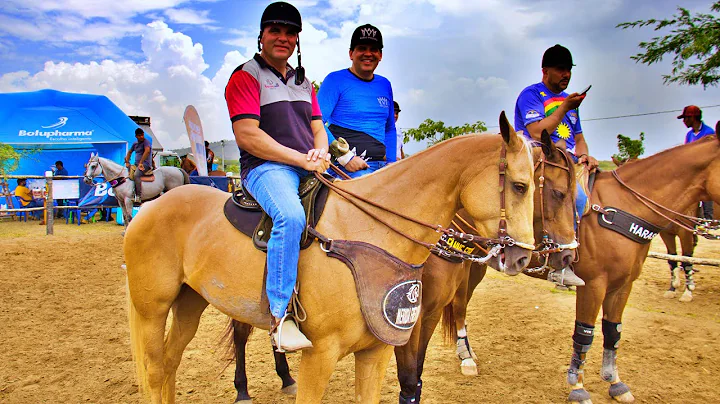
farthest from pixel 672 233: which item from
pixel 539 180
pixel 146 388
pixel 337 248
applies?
pixel 146 388

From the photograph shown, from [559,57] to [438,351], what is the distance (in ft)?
11.4

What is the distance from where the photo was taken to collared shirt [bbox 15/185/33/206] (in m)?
14.8

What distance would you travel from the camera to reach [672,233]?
24.6 ft

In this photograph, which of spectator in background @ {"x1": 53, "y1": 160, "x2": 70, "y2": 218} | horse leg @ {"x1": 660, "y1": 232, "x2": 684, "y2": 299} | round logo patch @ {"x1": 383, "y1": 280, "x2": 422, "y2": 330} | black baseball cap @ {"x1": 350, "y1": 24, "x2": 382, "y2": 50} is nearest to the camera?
round logo patch @ {"x1": 383, "y1": 280, "x2": 422, "y2": 330}

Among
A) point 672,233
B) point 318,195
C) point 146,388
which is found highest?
point 318,195

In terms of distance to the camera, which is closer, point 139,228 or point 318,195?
point 318,195

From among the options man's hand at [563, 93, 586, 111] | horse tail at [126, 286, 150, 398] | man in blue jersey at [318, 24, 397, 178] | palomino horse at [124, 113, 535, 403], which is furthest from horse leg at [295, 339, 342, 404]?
man's hand at [563, 93, 586, 111]

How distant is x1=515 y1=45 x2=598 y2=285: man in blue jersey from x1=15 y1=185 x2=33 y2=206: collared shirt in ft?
53.6

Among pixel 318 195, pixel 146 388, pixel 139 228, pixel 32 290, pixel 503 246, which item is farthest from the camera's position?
pixel 32 290

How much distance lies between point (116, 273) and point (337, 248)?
7.66 meters

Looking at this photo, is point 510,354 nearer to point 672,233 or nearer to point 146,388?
point 146,388

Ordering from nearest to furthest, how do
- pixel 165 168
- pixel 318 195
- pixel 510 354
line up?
1. pixel 318 195
2. pixel 510 354
3. pixel 165 168

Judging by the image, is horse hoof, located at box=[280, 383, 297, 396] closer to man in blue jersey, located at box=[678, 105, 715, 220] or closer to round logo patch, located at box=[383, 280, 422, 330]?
round logo patch, located at box=[383, 280, 422, 330]

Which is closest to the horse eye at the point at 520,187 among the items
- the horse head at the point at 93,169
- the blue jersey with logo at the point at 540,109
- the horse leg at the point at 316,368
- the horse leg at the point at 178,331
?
the horse leg at the point at 316,368
